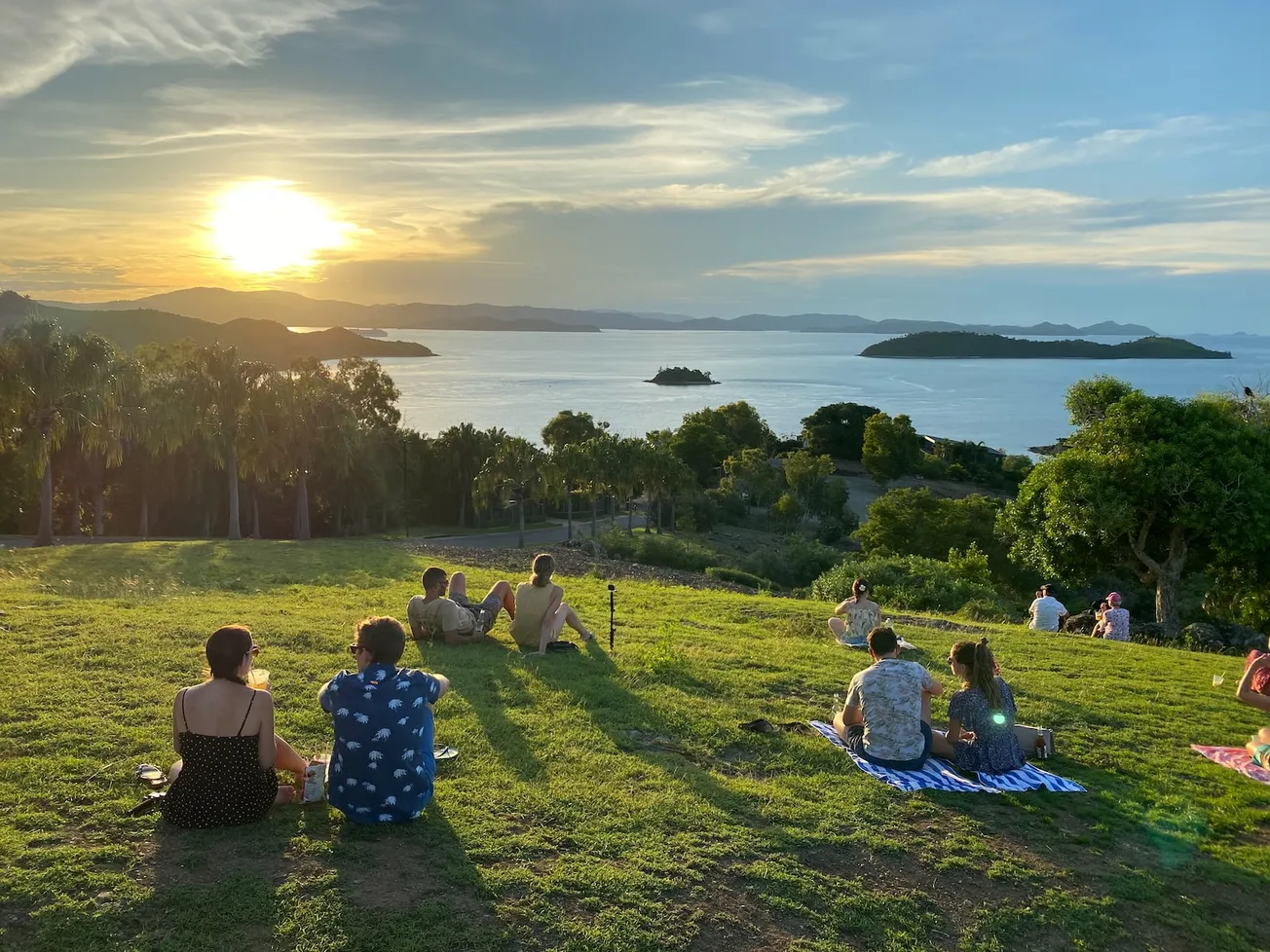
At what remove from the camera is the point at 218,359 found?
3556 centimetres

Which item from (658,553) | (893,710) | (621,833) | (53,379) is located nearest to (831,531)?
(658,553)

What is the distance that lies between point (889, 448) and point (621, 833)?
8223cm

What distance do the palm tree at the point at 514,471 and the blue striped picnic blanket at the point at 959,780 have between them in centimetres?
4060

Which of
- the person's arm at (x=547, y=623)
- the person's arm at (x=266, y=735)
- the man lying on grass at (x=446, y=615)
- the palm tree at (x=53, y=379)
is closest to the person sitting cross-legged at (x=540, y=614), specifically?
the person's arm at (x=547, y=623)

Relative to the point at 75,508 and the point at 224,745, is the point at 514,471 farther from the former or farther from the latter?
the point at 224,745

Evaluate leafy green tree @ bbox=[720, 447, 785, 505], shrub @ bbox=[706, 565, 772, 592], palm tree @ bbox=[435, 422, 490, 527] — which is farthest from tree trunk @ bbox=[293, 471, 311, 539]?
leafy green tree @ bbox=[720, 447, 785, 505]

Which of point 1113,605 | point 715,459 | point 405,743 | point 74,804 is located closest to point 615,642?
point 405,743

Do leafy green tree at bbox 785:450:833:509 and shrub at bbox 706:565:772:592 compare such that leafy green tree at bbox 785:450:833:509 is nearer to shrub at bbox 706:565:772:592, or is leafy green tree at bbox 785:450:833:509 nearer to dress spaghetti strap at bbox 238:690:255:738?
shrub at bbox 706:565:772:592

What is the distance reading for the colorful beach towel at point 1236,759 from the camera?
7.31 meters

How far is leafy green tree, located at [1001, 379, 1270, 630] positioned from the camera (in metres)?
19.3

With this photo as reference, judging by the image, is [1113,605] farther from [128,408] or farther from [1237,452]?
[128,408]

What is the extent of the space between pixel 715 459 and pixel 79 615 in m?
78.4

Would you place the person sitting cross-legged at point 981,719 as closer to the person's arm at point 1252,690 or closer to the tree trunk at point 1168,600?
the person's arm at point 1252,690

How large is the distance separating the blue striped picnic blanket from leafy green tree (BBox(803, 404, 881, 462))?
94.3m
